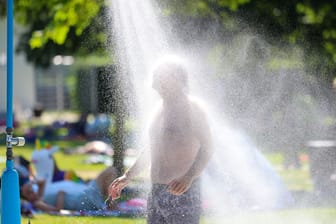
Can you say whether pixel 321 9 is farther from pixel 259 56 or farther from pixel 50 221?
pixel 50 221

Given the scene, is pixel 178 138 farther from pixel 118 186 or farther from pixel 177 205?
pixel 118 186

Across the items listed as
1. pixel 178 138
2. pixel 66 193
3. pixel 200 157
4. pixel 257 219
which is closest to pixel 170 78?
pixel 178 138

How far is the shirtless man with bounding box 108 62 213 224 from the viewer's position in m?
5.80

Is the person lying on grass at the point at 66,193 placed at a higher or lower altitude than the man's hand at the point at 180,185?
lower

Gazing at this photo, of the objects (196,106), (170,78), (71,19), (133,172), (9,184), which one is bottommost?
(71,19)

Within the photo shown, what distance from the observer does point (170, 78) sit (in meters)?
5.79

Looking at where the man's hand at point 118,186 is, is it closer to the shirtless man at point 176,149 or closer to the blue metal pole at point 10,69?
the shirtless man at point 176,149

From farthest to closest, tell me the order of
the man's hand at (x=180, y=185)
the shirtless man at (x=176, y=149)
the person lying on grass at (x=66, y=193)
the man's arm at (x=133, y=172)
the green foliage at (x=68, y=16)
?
the green foliage at (x=68, y=16) → the person lying on grass at (x=66, y=193) → the man's arm at (x=133, y=172) → the shirtless man at (x=176, y=149) → the man's hand at (x=180, y=185)

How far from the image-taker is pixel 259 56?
12.0 metres

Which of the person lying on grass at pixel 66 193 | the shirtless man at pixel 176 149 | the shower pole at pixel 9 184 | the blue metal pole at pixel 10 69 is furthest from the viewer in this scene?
the person lying on grass at pixel 66 193

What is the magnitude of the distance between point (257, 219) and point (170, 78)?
375cm

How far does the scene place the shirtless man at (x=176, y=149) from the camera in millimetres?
5805

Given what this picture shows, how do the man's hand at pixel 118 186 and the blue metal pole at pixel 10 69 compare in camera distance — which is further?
the man's hand at pixel 118 186

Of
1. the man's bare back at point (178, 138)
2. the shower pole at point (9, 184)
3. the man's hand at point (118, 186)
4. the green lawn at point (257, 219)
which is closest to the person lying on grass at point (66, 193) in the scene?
the green lawn at point (257, 219)
